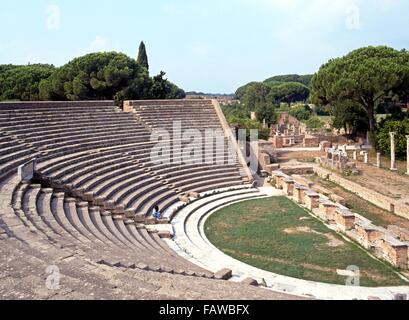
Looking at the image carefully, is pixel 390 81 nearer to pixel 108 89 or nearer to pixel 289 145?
pixel 289 145

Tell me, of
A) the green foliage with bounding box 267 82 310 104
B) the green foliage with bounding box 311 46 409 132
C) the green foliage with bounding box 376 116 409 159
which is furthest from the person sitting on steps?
the green foliage with bounding box 267 82 310 104

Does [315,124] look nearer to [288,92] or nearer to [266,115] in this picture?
[266,115]

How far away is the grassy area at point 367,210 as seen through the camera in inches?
557

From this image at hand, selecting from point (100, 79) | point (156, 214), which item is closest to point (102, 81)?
point (100, 79)

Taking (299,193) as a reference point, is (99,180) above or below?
above

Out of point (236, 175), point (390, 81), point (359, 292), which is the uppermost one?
point (390, 81)

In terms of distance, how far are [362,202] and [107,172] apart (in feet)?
33.4

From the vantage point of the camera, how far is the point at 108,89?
99.9ft

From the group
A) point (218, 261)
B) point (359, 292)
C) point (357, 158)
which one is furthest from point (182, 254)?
point (357, 158)

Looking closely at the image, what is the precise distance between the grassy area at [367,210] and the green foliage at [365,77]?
10663 millimetres

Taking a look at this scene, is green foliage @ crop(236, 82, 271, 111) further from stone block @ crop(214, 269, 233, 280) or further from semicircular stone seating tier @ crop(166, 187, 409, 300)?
stone block @ crop(214, 269, 233, 280)

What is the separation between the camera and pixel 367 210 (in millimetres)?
15602

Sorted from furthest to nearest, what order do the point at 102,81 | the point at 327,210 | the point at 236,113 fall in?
the point at 236,113, the point at 102,81, the point at 327,210

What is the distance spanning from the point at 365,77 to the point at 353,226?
671 inches
